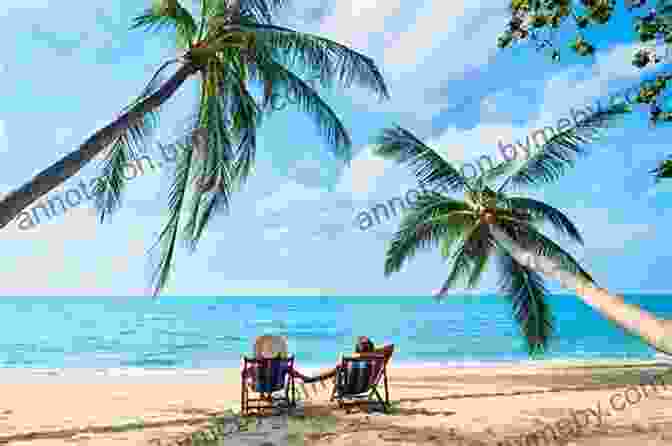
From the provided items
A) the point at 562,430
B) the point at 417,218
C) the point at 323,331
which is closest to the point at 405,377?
the point at 417,218

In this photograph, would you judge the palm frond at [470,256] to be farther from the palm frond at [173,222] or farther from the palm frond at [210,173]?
the palm frond at [173,222]

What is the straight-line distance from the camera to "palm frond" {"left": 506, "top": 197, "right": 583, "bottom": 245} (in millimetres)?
7109

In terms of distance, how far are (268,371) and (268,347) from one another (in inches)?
38.3

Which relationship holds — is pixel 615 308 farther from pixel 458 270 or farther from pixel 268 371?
pixel 458 270

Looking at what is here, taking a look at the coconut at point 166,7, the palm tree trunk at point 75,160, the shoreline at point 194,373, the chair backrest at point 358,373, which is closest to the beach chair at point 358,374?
the chair backrest at point 358,373

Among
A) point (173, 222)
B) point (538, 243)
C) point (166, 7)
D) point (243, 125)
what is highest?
point (166, 7)

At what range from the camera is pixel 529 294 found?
7711 millimetres

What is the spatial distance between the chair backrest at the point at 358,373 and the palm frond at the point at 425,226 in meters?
1.91

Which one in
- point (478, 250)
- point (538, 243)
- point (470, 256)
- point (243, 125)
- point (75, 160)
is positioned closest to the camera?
point (75, 160)

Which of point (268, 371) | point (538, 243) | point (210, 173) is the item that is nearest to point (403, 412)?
point (268, 371)

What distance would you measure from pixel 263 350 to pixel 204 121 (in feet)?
9.97

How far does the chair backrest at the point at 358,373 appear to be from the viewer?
615 centimetres

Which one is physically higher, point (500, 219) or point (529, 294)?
point (500, 219)

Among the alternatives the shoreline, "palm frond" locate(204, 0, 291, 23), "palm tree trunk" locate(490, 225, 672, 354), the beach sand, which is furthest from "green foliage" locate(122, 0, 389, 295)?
the shoreline
